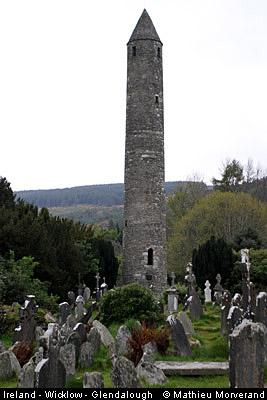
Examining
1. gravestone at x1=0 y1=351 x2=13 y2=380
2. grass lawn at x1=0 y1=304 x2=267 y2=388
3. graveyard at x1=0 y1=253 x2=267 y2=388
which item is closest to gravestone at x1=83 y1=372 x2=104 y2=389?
graveyard at x1=0 y1=253 x2=267 y2=388

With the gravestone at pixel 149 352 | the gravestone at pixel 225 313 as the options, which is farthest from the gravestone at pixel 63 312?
the gravestone at pixel 149 352

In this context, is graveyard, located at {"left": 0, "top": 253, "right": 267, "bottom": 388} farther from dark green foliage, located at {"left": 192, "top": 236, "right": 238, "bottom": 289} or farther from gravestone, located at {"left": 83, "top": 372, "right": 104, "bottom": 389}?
dark green foliage, located at {"left": 192, "top": 236, "right": 238, "bottom": 289}

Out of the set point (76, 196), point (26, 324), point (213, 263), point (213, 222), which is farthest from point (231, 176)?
point (76, 196)

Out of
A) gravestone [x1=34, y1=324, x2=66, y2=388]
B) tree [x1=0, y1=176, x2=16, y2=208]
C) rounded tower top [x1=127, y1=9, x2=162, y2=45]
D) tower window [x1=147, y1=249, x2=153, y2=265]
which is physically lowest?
gravestone [x1=34, y1=324, x2=66, y2=388]

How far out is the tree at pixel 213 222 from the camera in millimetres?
33344

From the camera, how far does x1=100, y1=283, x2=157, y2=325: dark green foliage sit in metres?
12.9

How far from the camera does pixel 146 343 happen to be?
9273 millimetres

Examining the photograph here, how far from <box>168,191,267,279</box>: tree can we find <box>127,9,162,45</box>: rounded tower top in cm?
1354

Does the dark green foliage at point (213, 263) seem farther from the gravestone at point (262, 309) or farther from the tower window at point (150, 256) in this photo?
the gravestone at point (262, 309)

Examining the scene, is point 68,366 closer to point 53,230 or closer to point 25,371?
point 25,371

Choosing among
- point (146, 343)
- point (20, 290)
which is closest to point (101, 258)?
point (20, 290)

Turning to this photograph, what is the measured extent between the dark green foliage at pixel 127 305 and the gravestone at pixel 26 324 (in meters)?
2.78

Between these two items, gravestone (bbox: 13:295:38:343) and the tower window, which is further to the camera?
the tower window

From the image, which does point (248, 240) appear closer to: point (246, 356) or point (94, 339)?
point (94, 339)
